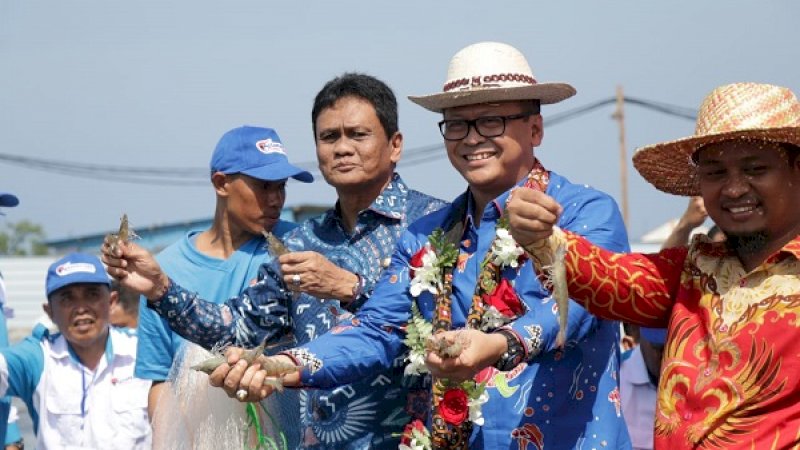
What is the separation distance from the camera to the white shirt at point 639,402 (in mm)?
7242

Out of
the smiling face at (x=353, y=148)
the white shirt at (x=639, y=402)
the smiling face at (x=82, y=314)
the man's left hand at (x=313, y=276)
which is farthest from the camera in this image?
the smiling face at (x=82, y=314)

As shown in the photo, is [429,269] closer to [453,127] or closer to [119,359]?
[453,127]

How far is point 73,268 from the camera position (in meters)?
8.05

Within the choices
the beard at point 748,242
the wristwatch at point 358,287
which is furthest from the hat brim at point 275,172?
the beard at point 748,242

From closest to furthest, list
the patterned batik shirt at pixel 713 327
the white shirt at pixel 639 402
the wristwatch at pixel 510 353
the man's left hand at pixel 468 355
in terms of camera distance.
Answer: the patterned batik shirt at pixel 713 327 → the man's left hand at pixel 468 355 → the wristwatch at pixel 510 353 → the white shirt at pixel 639 402

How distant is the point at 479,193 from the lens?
15.2 ft

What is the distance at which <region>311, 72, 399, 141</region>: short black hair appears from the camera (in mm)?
5598

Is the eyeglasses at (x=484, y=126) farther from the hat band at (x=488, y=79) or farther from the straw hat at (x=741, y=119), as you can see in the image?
the straw hat at (x=741, y=119)

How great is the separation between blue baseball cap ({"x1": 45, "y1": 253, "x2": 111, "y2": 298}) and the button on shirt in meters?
0.36

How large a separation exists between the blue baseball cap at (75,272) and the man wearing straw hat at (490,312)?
12.0 ft

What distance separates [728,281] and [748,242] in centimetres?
13

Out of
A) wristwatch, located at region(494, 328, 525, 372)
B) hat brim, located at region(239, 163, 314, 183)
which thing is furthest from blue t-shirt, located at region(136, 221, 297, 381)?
wristwatch, located at region(494, 328, 525, 372)

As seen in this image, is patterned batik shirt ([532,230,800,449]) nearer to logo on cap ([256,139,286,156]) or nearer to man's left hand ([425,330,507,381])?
man's left hand ([425,330,507,381])

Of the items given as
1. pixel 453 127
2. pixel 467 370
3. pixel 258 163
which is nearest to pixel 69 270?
pixel 258 163
